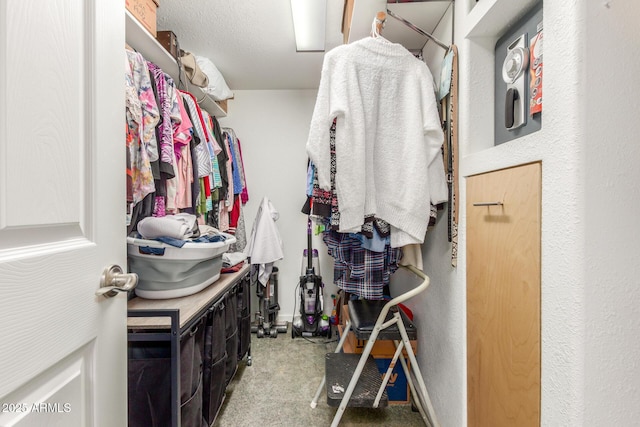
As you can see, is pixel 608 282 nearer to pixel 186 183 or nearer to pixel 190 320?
pixel 190 320

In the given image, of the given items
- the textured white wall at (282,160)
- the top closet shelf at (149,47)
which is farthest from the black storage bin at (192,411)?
the textured white wall at (282,160)

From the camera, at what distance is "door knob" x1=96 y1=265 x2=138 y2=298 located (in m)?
0.64

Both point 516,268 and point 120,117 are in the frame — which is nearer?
point 120,117

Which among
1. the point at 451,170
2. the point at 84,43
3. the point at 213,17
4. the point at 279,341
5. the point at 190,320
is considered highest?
the point at 213,17

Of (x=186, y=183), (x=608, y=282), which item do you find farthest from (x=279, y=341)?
(x=608, y=282)

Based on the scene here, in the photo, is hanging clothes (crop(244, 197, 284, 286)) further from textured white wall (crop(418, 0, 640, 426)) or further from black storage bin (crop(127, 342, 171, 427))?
textured white wall (crop(418, 0, 640, 426))

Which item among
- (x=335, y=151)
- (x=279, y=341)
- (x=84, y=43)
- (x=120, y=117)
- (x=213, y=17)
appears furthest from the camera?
(x=279, y=341)

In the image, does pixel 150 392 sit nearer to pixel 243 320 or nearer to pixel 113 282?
pixel 113 282

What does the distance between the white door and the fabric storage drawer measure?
0.52 m

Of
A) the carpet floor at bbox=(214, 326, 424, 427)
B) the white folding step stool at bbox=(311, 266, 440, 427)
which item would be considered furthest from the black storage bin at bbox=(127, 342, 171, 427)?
the white folding step stool at bbox=(311, 266, 440, 427)

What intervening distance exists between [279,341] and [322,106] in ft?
6.93

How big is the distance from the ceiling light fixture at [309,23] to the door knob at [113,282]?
168cm

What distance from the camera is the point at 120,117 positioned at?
73 centimetres

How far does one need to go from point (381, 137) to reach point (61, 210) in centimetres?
111
